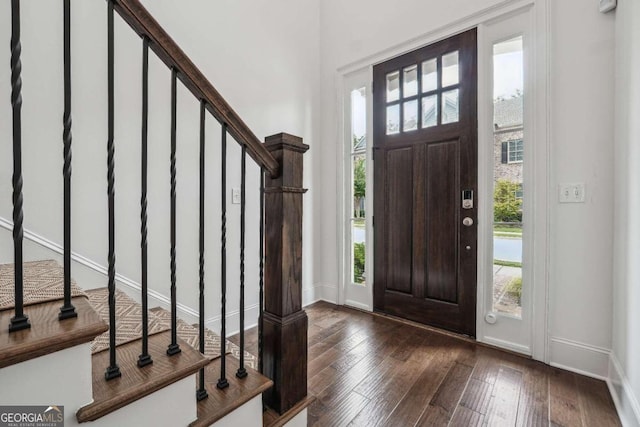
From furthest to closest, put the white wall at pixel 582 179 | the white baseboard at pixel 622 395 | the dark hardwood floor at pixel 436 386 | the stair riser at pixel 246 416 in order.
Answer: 1. the white wall at pixel 582 179
2. the dark hardwood floor at pixel 436 386
3. the white baseboard at pixel 622 395
4. the stair riser at pixel 246 416

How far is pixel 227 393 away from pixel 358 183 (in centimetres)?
225

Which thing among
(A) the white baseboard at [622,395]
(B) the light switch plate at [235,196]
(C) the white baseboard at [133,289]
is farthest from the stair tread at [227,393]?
(A) the white baseboard at [622,395]

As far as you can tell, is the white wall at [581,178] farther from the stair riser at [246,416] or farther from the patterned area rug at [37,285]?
the patterned area rug at [37,285]

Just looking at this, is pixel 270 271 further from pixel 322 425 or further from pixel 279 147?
pixel 322 425

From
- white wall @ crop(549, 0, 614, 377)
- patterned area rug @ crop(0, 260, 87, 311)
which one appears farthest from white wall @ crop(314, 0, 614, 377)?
patterned area rug @ crop(0, 260, 87, 311)

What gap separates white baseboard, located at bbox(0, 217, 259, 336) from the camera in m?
1.55

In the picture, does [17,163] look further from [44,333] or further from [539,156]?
[539,156]

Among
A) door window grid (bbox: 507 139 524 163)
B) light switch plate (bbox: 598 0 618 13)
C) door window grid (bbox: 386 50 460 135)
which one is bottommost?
door window grid (bbox: 507 139 524 163)

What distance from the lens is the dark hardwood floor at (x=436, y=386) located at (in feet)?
4.73

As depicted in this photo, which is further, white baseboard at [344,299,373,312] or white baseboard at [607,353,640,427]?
white baseboard at [344,299,373,312]

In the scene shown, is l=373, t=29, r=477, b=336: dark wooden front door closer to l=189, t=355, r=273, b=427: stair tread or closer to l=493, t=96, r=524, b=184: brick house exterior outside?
l=493, t=96, r=524, b=184: brick house exterior outside

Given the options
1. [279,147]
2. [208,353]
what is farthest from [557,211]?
[208,353]

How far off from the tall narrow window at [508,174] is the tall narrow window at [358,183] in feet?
3.70

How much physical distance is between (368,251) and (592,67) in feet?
6.58
